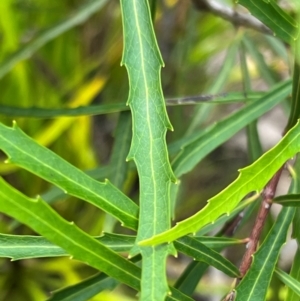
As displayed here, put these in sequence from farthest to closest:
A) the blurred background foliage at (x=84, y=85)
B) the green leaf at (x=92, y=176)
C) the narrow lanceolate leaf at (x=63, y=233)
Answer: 1. the blurred background foliage at (x=84, y=85)
2. the green leaf at (x=92, y=176)
3. the narrow lanceolate leaf at (x=63, y=233)

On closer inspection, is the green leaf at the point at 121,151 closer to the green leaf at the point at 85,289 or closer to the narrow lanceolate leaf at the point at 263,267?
the green leaf at the point at 85,289

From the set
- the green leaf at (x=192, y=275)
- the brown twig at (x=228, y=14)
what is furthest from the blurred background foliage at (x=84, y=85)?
the green leaf at (x=192, y=275)

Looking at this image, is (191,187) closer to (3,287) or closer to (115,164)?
(3,287)

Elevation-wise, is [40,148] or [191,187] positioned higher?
[191,187]

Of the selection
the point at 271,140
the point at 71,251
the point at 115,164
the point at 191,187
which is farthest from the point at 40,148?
the point at 271,140

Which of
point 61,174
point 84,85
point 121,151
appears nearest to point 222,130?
point 121,151

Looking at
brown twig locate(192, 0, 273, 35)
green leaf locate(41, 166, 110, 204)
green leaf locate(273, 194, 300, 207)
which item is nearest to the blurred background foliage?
brown twig locate(192, 0, 273, 35)
